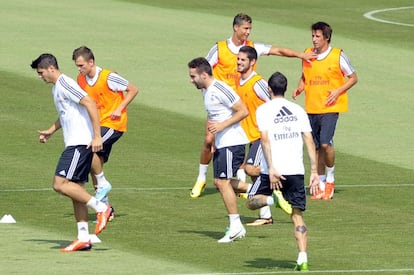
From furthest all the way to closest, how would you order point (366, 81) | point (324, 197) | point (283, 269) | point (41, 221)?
point (366, 81)
point (324, 197)
point (41, 221)
point (283, 269)

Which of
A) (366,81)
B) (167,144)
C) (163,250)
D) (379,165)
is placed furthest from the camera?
(366,81)

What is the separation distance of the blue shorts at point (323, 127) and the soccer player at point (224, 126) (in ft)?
12.9

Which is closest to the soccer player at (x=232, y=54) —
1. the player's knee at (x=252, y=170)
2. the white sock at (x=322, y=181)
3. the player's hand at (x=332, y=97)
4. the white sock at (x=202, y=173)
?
the white sock at (x=202, y=173)

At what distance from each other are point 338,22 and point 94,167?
21975mm

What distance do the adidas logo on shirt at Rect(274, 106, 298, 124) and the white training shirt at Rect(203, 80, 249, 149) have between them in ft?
6.79

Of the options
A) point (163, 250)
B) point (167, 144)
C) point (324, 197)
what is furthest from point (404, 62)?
point (163, 250)

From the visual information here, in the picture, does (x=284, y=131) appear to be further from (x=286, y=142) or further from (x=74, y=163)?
(x=74, y=163)

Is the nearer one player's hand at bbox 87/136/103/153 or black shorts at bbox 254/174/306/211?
black shorts at bbox 254/174/306/211

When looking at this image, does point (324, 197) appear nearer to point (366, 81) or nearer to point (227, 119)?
point (227, 119)

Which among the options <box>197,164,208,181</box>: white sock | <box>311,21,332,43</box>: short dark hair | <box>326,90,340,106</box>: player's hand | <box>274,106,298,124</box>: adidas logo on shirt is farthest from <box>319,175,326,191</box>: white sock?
<box>274,106,298,124</box>: adidas logo on shirt

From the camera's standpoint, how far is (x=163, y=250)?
17281 millimetres

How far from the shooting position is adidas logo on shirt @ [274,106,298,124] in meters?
16.0

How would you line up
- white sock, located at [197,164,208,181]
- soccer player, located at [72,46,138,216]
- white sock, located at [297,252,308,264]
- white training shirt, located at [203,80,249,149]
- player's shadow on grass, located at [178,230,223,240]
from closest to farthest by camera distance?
1. white sock, located at [297,252,308,264]
2. white training shirt, located at [203,80,249,149]
3. player's shadow on grass, located at [178,230,223,240]
4. soccer player, located at [72,46,138,216]
5. white sock, located at [197,164,208,181]

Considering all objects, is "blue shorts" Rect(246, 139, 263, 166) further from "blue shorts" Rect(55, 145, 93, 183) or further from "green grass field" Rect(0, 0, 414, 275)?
"blue shorts" Rect(55, 145, 93, 183)
